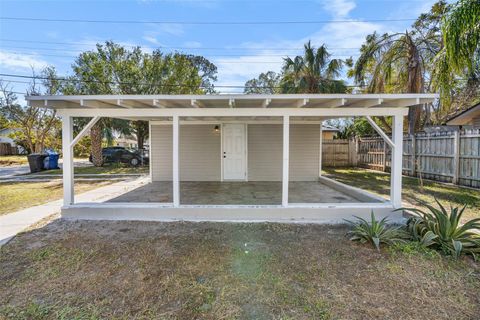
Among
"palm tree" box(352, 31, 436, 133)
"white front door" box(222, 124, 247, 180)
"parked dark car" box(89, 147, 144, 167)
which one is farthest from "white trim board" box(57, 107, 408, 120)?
"parked dark car" box(89, 147, 144, 167)

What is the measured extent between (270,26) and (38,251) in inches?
636

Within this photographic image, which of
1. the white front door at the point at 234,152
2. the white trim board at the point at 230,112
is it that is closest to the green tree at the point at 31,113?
the white front door at the point at 234,152

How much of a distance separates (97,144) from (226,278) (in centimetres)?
1564

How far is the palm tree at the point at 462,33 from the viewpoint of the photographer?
197 inches

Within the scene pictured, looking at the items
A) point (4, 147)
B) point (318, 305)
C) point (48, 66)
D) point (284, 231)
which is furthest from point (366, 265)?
point (4, 147)

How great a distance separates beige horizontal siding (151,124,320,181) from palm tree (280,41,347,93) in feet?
10.6

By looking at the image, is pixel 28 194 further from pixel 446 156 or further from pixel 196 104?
pixel 446 156

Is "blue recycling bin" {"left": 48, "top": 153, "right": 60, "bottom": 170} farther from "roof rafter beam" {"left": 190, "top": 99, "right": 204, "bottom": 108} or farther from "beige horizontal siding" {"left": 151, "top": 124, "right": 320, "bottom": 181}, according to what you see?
"roof rafter beam" {"left": 190, "top": 99, "right": 204, "bottom": 108}

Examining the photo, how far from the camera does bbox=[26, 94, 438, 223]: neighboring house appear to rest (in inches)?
193

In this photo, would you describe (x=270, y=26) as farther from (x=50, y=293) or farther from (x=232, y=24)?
(x=50, y=293)

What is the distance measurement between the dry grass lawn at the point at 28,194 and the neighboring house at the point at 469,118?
45.5 feet

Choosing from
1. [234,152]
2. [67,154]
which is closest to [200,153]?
[234,152]

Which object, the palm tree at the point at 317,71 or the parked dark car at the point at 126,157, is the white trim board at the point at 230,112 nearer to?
the palm tree at the point at 317,71

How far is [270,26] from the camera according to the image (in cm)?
1579
